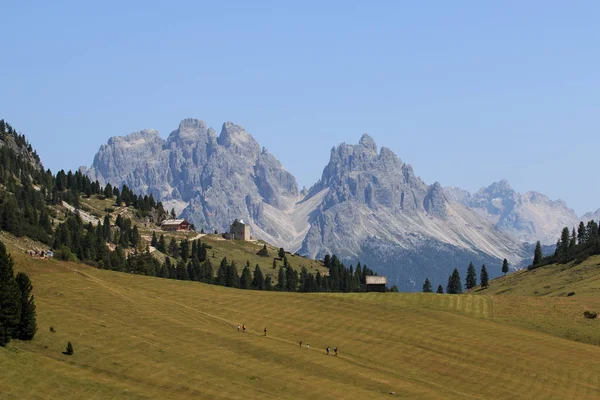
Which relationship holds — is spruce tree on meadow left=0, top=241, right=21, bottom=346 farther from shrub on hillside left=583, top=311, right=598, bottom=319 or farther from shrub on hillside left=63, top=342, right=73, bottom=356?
shrub on hillside left=583, top=311, right=598, bottom=319

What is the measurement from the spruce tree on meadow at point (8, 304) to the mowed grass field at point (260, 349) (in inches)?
66.8

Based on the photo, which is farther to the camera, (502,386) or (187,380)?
(502,386)

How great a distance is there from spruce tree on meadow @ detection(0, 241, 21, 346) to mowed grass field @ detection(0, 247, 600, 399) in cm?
170

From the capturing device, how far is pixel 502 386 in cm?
11144

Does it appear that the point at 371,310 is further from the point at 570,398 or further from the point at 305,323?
the point at 570,398

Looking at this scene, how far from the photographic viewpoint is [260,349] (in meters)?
114

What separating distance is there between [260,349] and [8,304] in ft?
115

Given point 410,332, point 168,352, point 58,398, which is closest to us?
point 58,398

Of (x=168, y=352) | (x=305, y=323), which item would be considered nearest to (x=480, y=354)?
(x=305, y=323)

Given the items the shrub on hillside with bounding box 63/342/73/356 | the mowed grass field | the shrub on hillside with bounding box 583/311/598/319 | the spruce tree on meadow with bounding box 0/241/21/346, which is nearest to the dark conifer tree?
the shrub on hillside with bounding box 63/342/73/356

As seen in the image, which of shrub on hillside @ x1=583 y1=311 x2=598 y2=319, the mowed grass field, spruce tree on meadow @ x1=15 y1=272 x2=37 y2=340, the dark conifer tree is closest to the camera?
the mowed grass field

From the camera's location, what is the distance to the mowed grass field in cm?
9038

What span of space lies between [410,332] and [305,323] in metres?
17.9

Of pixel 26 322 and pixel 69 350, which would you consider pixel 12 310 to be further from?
pixel 69 350
